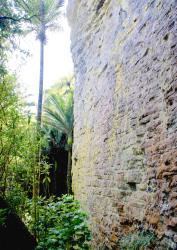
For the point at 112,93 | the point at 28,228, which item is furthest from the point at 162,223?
the point at 28,228

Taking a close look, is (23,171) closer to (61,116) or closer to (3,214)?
(3,214)

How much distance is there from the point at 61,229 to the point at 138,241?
1446mm

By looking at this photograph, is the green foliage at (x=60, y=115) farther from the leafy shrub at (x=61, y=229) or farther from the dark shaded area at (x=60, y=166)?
the leafy shrub at (x=61, y=229)

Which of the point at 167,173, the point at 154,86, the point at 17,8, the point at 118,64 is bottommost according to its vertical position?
the point at 167,173

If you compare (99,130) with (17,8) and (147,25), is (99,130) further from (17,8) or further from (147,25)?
(17,8)

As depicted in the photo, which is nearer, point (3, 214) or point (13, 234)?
point (3, 214)

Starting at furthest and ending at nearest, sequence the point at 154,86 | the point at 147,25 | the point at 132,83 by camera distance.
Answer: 1. the point at 132,83
2. the point at 147,25
3. the point at 154,86

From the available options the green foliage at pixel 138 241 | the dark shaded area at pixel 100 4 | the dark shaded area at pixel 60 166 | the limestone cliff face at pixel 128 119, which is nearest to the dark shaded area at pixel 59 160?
the dark shaded area at pixel 60 166

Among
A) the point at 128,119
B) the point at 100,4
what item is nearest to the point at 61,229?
the point at 128,119

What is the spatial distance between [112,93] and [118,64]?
0.44 m

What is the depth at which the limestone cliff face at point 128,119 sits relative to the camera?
2809mm

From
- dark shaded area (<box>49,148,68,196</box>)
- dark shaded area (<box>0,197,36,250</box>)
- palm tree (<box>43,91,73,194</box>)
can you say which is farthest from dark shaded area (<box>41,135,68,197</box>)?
dark shaded area (<box>0,197,36,250</box>)

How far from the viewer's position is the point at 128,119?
3.63 metres

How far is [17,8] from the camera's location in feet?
20.3
